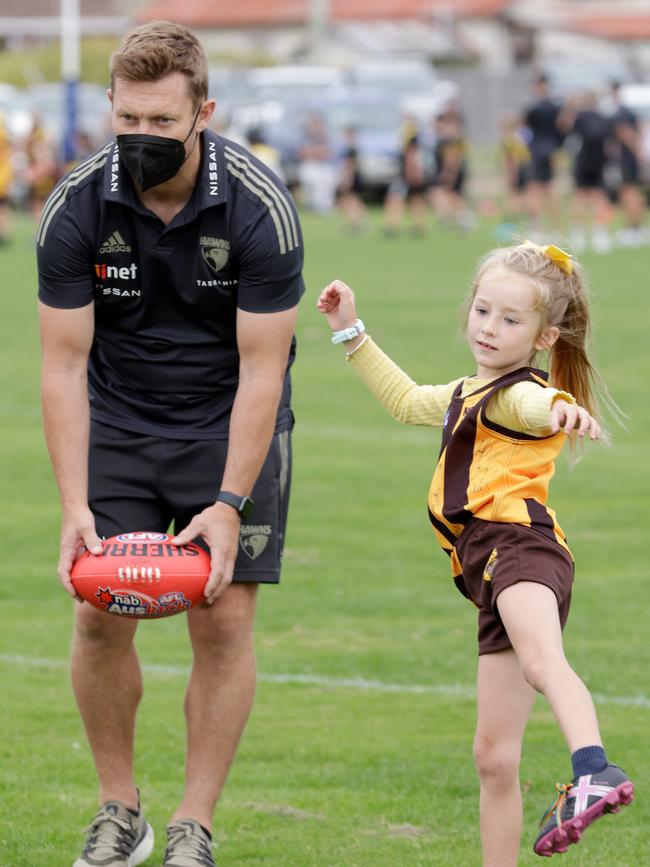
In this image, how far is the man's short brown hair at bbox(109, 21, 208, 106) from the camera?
15.5 ft

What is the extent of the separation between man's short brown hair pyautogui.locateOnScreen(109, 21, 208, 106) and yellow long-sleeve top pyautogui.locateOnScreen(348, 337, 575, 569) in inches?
45.8

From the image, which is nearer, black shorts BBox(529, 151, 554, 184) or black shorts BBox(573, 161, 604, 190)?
black shorts BBox(573, 161, 604, 190)

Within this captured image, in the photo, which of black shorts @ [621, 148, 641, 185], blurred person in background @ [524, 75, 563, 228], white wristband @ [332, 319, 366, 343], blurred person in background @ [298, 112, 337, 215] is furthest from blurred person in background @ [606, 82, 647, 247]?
white wristband @ [332, 319, 366, 343]

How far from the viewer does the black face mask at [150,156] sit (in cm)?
484

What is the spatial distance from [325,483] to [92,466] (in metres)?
5.70

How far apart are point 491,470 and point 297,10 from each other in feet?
244

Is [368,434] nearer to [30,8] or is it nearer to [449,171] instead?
[449,171]

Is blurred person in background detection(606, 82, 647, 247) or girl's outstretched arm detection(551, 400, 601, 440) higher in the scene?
blurred person in background detection(606, 82, 647, 247)

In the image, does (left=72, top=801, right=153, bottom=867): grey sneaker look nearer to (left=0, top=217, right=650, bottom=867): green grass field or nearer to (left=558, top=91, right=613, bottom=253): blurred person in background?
(left=0, top=217, right=650, bottom=867): green grass field

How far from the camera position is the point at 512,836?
4.64 m

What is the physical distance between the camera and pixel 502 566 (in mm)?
4555

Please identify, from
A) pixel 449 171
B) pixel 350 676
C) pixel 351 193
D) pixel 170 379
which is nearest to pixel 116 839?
pixel 170 379

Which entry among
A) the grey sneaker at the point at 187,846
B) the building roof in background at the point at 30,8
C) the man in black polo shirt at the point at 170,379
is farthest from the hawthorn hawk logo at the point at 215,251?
the building roof in background at the point at 30,8

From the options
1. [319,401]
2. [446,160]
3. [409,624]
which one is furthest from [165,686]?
[446,160]
